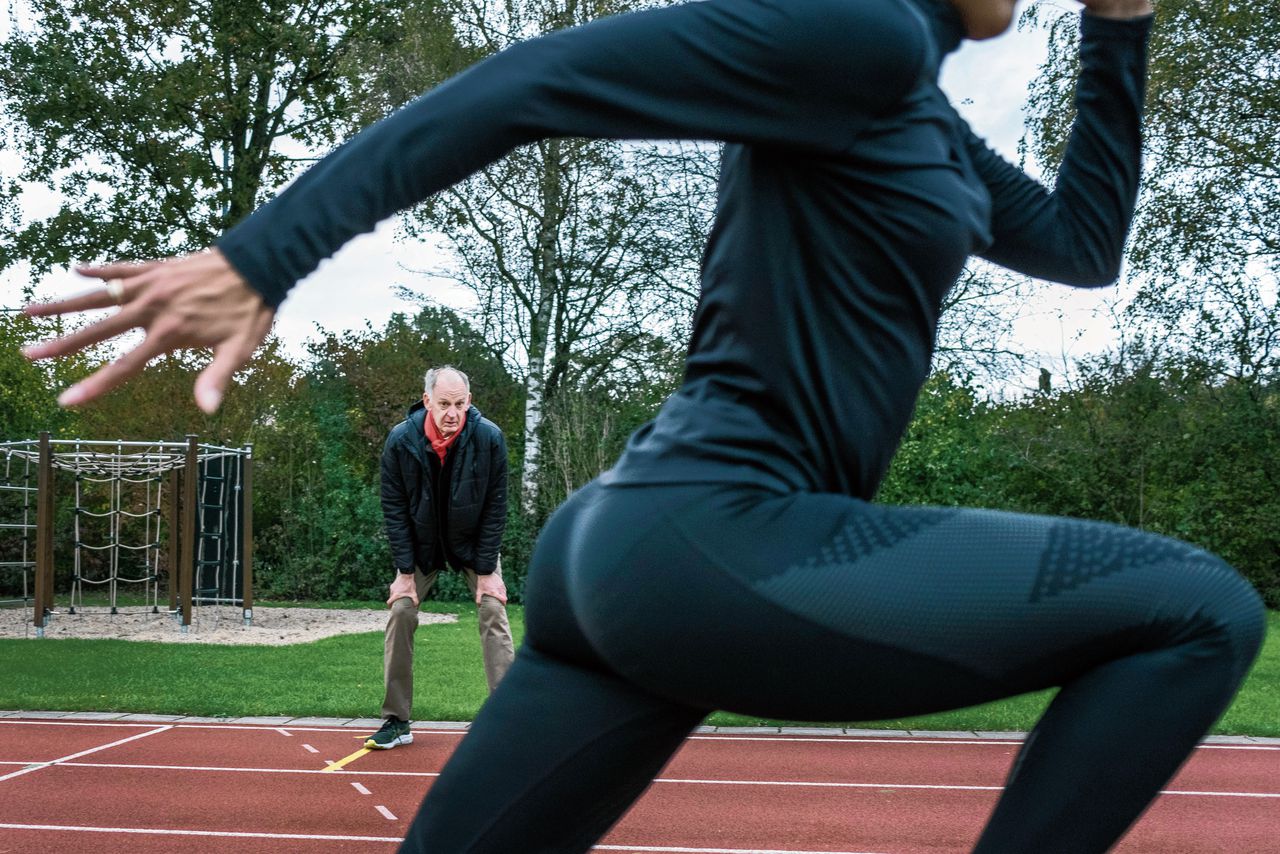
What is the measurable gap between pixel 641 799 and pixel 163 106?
20.3 m

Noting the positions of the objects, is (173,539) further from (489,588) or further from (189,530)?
(489,588)

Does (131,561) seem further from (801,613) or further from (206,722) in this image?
(801,613)

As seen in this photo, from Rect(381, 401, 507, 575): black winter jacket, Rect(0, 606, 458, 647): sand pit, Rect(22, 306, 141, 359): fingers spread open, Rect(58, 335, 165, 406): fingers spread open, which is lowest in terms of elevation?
Rect(0, 606, 458, 647): sand pit

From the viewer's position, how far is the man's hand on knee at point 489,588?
6945 millimetres

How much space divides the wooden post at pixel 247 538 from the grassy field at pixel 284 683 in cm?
265

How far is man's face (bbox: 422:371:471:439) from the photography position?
22.8 feet

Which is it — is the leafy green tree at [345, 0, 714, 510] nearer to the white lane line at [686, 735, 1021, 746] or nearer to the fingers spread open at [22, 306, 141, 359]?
the white lane line at [686, 735, 1021, 746]

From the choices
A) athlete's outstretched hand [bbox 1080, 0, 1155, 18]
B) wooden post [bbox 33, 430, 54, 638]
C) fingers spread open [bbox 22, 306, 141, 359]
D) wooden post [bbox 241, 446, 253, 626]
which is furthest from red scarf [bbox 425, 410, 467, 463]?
wooden post [bbox 241, 446, 253, 626]

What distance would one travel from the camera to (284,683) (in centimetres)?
981

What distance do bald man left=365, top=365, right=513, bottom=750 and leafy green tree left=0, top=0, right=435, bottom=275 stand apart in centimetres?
1770

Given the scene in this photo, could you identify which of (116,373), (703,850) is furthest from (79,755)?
(116,373)

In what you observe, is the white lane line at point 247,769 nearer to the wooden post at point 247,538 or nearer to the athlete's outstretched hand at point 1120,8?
the athlete's outstretched hand at point 1120,8

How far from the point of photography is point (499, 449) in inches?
280

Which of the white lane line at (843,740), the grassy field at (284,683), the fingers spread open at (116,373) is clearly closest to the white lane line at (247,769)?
the grassy field at (284,683)
